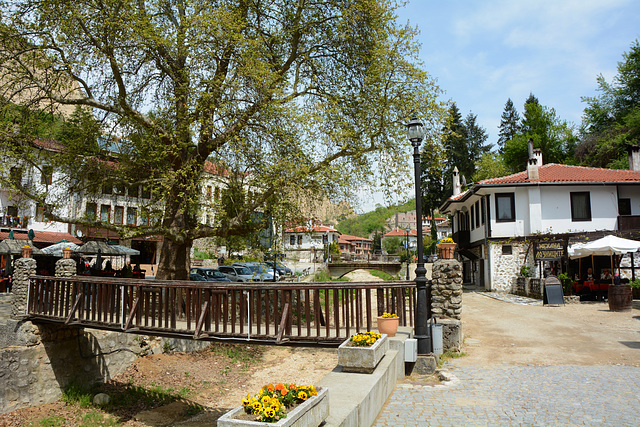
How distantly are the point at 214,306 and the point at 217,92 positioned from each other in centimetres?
707

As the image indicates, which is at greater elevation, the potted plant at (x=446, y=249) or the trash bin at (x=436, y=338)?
the potted plant at (x=446, y=249)

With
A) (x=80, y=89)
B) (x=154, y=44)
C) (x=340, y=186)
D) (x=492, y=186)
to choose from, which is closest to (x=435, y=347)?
(x=340, y=186)

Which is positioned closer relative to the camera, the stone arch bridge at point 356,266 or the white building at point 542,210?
the white building at point 542,210

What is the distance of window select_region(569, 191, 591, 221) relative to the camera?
83.6 ft

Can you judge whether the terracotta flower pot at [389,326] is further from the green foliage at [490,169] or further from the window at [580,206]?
the green foliage at [490,169]

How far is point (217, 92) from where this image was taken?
13.3 meters

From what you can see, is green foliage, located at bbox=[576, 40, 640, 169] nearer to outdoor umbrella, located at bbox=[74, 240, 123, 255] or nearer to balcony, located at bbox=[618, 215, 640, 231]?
balcony, located at bbox=[618, 215, 640, 231]

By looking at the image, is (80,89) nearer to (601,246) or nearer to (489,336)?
(489,336)

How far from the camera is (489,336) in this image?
11453 mm

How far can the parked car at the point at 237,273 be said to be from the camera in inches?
1133

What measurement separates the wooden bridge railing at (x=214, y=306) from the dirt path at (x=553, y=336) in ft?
7.33

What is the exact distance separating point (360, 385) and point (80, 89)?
1483 centimetres

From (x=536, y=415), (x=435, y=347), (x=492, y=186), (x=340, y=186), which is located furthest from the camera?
(x=492, y=186)

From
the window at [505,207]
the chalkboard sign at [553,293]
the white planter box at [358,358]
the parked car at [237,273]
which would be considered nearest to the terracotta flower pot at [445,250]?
the white planter box at [358,358]
